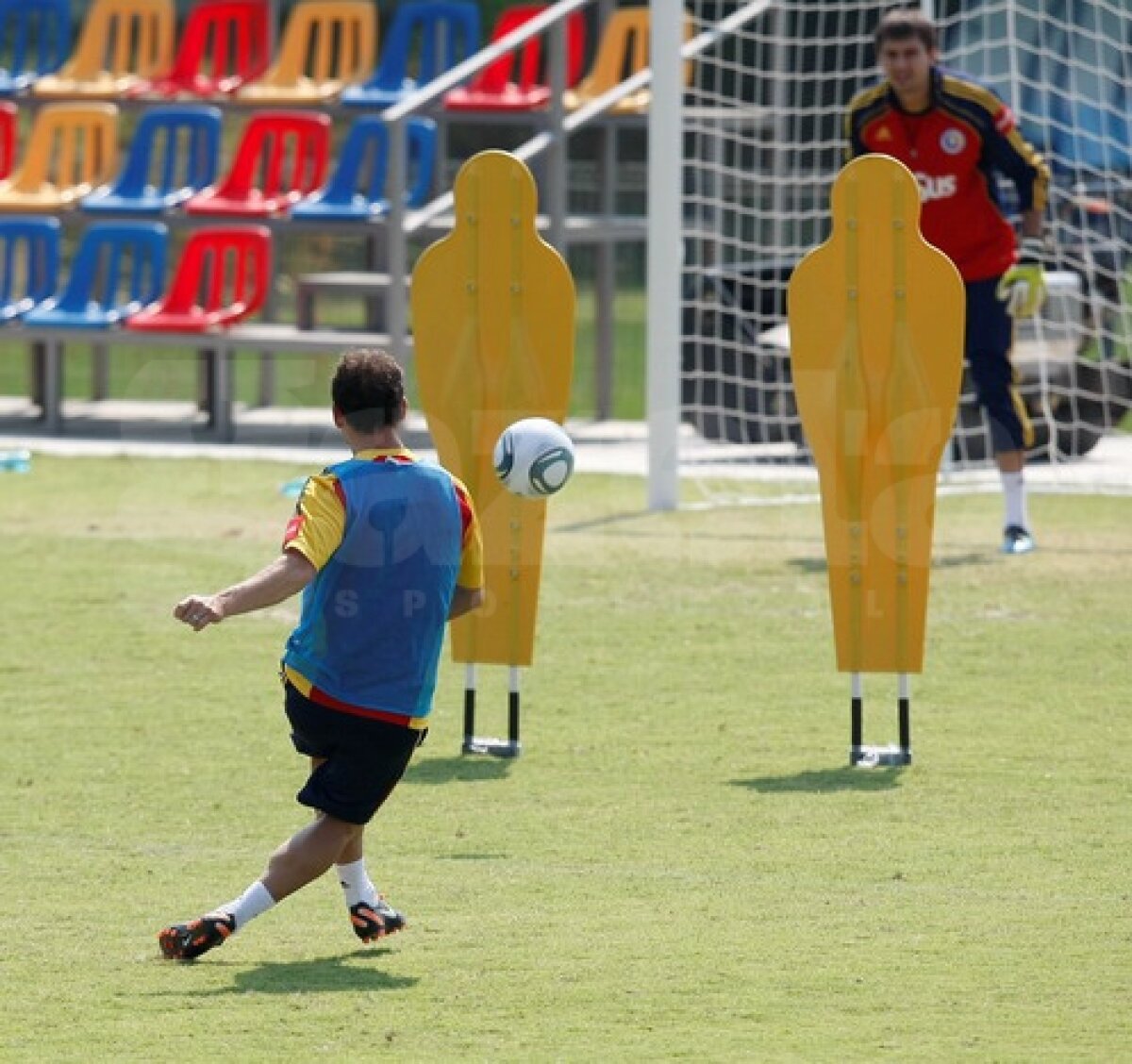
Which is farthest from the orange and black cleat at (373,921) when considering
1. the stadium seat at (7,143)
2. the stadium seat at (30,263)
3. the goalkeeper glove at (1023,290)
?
the stadium seat at (7,143)

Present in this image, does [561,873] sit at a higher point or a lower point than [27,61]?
lower

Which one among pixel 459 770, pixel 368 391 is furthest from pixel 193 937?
pixel 459 770

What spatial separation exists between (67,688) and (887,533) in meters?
2.85

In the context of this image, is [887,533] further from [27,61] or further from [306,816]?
[27,61]

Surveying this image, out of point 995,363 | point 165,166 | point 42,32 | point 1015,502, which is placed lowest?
point 1015,502

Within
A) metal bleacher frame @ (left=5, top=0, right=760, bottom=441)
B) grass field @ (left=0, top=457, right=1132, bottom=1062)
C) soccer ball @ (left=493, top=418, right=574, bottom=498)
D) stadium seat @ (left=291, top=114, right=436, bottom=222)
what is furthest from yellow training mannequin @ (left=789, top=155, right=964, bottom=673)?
stadium seat @ (left=291, top=114, right=436, bottom=222)

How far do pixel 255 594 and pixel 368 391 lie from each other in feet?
1.69

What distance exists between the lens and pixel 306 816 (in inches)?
282

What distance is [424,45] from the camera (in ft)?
62.1

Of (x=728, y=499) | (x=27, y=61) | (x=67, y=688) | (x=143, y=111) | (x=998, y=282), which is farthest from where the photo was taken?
(x=27, y=61)

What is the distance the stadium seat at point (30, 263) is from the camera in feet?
55.4

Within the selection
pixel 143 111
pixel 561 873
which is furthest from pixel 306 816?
pixel 143 111

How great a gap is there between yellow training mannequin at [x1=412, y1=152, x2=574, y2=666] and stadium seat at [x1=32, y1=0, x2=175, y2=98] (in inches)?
466

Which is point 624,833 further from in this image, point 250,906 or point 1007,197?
point 1007,197
